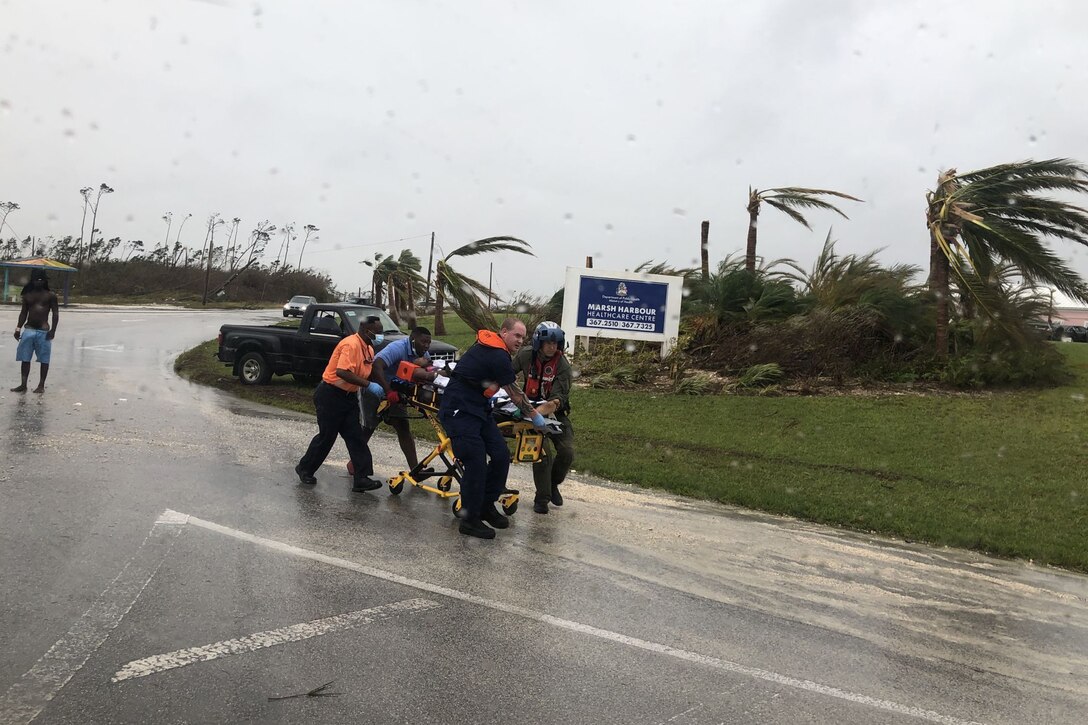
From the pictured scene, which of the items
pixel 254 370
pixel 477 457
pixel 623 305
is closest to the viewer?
pixel 477 457

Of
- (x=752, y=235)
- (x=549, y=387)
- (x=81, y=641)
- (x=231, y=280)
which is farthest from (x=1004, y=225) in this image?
(x=231, y=280)

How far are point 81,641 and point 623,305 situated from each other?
1666 centimetres

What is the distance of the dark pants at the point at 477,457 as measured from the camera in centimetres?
698

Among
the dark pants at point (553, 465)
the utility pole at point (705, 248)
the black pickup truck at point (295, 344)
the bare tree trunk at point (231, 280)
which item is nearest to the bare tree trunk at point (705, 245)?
the utility pole at point (705, 248)

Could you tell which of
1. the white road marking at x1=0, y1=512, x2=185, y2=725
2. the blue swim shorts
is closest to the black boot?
the white road marking at x1=0, y1=512, x2=185, y2=725

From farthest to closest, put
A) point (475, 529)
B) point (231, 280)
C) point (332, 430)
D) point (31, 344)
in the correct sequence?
1. point (231, 280)
2. point (31, 344)
3. point (332, 430)
4. point (475, 529)

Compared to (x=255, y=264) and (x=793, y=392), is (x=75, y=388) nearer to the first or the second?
(x=793, y=392)

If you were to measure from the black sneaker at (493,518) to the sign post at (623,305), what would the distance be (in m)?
13.1

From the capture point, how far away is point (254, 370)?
1667 centimetres

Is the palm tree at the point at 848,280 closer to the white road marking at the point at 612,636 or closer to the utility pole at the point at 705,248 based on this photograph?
the utility pole at the point at 705,248

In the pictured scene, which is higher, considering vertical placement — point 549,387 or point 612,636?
point 549,387

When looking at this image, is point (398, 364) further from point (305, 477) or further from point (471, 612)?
point (471, 612)

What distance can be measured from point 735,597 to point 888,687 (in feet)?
4.83

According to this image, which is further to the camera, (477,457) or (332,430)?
(332,430)
